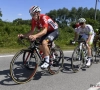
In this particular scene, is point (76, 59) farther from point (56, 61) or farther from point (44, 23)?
point (44, 23)

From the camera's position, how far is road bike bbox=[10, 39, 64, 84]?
17.6 ft

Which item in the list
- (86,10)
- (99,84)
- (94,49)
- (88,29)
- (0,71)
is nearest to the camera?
(99,84)

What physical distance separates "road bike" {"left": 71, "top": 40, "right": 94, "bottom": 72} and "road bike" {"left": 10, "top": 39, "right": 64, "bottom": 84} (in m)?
0.57

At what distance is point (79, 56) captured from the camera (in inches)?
284

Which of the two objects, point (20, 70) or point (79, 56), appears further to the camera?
point (79, 56)

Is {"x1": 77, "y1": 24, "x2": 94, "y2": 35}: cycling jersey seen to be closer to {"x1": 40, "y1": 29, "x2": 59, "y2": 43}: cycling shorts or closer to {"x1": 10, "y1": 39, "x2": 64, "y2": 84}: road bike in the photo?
{"x1": 10, "y1": 39, "x2": 64, "y2": 84}: road bike

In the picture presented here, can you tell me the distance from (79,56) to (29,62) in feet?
6.52

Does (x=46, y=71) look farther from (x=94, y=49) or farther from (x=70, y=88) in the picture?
(x=94, y=49)

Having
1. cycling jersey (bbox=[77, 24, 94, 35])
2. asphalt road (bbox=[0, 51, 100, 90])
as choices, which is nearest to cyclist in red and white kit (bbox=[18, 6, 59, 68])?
asphalt road (bbox=[0, 51, 100, 90])

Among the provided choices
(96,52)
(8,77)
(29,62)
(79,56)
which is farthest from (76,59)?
(8,77)

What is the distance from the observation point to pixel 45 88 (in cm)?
509

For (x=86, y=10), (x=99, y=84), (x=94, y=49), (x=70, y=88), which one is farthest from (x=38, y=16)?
(x=86, y=10)

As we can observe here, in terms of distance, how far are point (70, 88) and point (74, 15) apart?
108209 millimetres

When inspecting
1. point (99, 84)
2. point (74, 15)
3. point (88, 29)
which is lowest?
point (99, 84)
